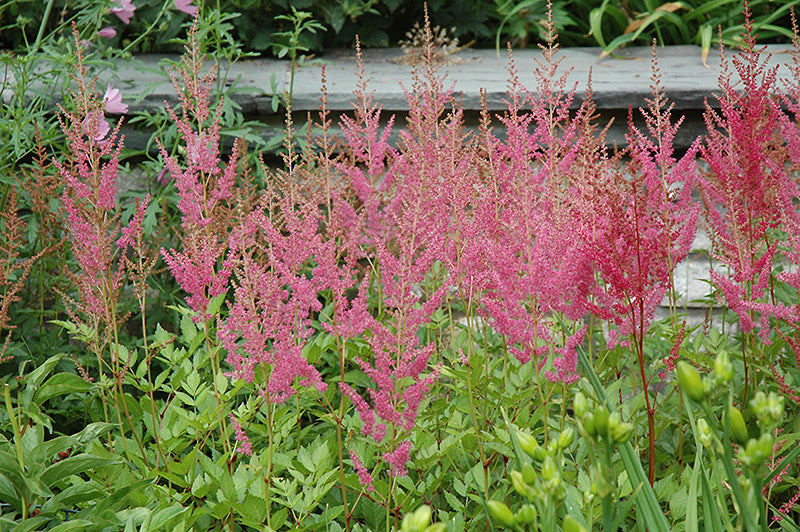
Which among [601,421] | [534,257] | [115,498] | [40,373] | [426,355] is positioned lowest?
[115,498]

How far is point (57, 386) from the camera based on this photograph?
1752 mm

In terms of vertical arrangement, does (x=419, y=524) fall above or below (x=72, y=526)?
above

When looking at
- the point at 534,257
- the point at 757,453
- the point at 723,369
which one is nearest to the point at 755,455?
the point at 757,453

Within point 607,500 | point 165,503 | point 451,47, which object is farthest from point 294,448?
point 451,47

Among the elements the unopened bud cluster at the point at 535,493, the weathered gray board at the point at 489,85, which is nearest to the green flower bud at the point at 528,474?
the unopened bud cluster at the point at 535,493

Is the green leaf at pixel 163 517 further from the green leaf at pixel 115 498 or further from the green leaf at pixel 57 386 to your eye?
the green leaf at pixel 57 386

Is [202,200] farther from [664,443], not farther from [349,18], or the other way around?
[349,18]

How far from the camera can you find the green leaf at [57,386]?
1.75m

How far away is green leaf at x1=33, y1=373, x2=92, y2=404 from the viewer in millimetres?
1747

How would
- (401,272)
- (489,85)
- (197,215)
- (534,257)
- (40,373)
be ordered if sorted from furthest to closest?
1. (489,85)
2. (197,215)
3. (40,373)
4. (534,257)
5. (401,272)

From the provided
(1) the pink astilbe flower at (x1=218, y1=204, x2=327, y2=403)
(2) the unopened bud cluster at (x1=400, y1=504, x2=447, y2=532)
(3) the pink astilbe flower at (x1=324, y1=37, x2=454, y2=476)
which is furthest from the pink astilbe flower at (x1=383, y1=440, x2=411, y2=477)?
(2) the unopened bud cluster at (x1=400, y1=504, x2=447, y2=532)

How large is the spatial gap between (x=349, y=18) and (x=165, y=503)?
4382mm

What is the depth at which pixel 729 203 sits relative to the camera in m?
1.91

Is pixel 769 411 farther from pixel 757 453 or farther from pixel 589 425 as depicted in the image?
pixel 589 425
